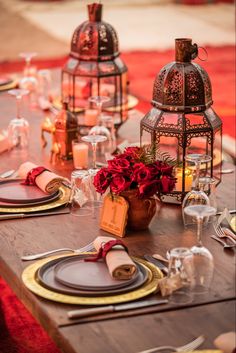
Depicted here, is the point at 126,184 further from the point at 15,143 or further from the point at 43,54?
the point at 43,54

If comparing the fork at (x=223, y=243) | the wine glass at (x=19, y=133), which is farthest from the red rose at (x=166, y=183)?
the wine glass at (x=19, y=133)

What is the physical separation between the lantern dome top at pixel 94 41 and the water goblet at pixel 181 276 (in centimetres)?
208

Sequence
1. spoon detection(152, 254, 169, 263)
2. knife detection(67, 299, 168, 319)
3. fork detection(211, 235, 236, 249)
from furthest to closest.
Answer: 1. fork detection(211, 235, 236, 249)
2. spoon detection(152, 254, 169, 263)
3. knife detection(67, 299, 168, 319)

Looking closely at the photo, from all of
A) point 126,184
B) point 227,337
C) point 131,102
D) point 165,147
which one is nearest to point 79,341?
point 227,337

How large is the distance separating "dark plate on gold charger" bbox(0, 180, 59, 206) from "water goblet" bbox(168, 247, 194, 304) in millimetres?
1000

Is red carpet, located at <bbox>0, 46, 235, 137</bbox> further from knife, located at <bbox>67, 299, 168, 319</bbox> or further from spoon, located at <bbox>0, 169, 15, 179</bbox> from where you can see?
knife, located at <bbox>67, 299, 168, 319</bbox>

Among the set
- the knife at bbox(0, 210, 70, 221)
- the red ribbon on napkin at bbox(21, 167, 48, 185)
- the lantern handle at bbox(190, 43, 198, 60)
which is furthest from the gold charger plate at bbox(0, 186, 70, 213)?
the lantern handle at bbox(190, 43, 198, 60)

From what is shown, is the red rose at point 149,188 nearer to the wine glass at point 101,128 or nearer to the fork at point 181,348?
the fork at point 181,348

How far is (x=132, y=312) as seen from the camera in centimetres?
273

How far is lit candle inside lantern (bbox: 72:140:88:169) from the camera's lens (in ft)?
13.8

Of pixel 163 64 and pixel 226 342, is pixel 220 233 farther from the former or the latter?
pixel 163 64

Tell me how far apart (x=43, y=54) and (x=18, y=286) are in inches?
323

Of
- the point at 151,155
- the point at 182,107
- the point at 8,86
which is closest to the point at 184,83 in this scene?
the point at 182,107

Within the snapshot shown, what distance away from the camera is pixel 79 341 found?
2539mm
